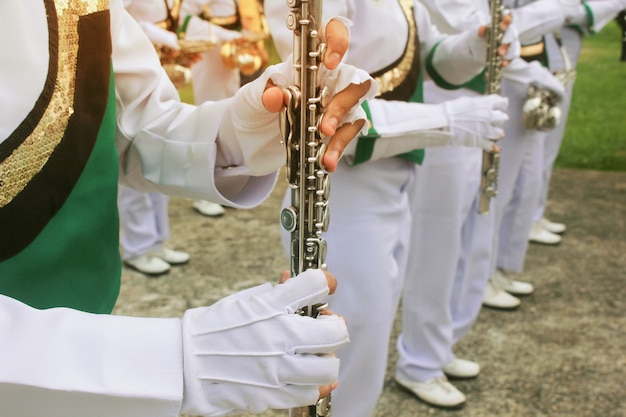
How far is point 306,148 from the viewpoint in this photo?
1152 millimetres

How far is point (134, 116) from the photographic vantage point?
1378 millimetres

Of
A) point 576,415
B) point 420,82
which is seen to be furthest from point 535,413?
point 420,82

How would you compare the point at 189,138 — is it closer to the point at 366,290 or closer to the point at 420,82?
the point at 366,290

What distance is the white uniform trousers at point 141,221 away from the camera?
4.06m

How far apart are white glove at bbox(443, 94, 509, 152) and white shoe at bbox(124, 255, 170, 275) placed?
7.99 ft

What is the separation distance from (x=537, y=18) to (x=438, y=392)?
1595 mm

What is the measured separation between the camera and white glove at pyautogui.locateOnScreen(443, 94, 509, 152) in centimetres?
208

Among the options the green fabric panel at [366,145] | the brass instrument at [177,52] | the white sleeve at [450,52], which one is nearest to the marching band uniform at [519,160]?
the white sleeve at [450,52]

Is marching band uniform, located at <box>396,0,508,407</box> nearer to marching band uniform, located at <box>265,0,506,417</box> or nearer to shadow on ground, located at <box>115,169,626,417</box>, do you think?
shadow on ground, located at <box>115,169,626,417</box>

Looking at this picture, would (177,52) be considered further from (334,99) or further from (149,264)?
(334,99)

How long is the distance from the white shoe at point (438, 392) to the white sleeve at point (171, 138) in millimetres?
1747

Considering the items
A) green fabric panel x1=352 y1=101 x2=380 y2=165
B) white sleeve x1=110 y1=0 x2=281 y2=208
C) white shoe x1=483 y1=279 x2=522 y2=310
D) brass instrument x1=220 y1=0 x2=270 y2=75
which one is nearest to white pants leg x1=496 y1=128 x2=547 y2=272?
white shoe x1=483 y1=279 x2=522 y2=310

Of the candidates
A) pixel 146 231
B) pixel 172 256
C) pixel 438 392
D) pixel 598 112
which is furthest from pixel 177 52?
pixel 598 112

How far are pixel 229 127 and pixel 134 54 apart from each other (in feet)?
0.72
